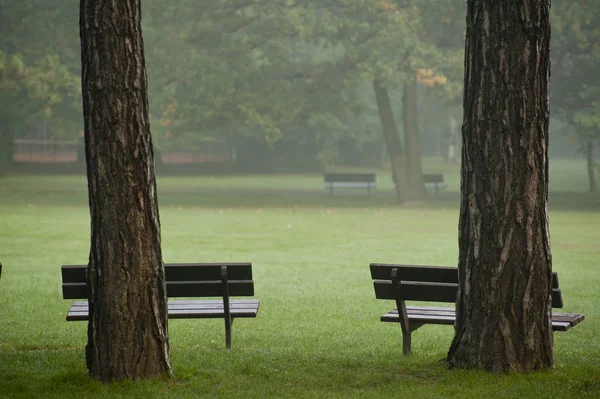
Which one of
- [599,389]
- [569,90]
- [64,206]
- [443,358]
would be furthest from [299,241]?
[569,90]

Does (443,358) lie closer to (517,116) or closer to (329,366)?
(329,366)

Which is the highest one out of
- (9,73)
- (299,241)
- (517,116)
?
(9,73)

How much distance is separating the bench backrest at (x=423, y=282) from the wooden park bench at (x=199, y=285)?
1245 millimetres

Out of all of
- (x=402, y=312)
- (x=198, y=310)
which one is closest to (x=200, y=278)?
(x=198, y=310)

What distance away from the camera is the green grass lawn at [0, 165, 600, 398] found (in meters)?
6.32

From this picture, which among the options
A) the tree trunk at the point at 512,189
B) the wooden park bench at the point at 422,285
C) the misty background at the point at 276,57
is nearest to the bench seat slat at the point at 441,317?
the wooden park bench at the point at 422,285

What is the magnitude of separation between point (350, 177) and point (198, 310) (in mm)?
30997

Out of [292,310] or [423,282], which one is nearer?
[423,282]

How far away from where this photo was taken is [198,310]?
8344mm

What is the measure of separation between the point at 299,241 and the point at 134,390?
48.9 feet

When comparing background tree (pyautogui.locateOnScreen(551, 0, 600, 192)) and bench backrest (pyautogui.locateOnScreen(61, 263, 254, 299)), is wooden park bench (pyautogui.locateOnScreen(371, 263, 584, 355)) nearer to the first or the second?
bench backrest (pyautogui.locateOnScreen(61, 263, 254, 299))

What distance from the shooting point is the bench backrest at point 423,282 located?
776 centimetres

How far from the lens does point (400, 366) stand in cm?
720

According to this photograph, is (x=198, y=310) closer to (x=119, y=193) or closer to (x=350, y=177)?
(x=119, y=193)
